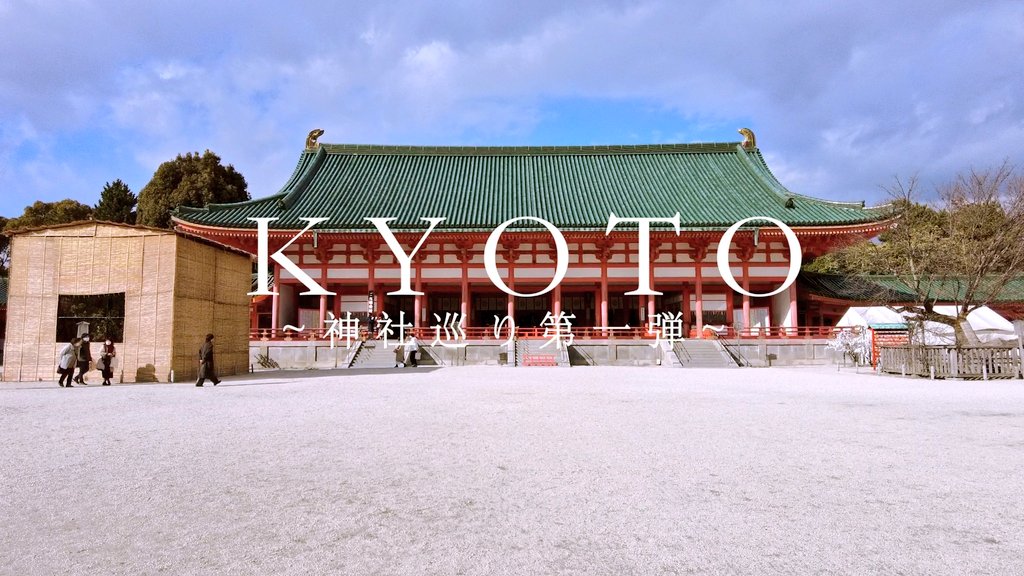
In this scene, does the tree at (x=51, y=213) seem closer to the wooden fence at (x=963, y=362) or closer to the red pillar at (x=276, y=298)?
the red pillar at (x=276, y=298)

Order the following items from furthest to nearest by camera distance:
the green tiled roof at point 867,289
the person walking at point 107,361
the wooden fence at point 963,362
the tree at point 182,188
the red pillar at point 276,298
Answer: the tree at point 182,188, the green tiled roof at point 867,289, the red pillar at point 276,298, the wooden fence at point 963,362, the person walking at point 107,361

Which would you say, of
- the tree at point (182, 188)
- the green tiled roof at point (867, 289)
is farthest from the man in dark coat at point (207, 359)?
the tree at point (182, 188)

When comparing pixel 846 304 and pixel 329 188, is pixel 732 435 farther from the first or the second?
pixel 329 188

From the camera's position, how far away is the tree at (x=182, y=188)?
36562 millimetres

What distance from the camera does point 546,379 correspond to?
46.7ft

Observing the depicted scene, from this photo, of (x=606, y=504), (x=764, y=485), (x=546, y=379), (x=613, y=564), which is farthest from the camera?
(x=546, y=379)

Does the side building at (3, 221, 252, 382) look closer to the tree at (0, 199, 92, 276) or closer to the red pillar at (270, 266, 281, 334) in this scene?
the red pillar at (270, 266, 281, 334)

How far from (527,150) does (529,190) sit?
14.0ft

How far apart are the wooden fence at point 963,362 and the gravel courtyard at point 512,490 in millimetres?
6751

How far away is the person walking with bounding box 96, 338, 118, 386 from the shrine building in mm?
8000

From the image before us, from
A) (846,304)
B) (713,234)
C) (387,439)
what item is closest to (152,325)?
(387,439)

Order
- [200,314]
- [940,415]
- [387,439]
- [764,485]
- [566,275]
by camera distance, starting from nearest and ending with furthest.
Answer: [764,485] → [387,439] → [940,415] → [200,314] → [566,275]

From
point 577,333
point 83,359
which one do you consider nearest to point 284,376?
point 83,359

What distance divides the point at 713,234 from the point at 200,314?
17.3 metres
